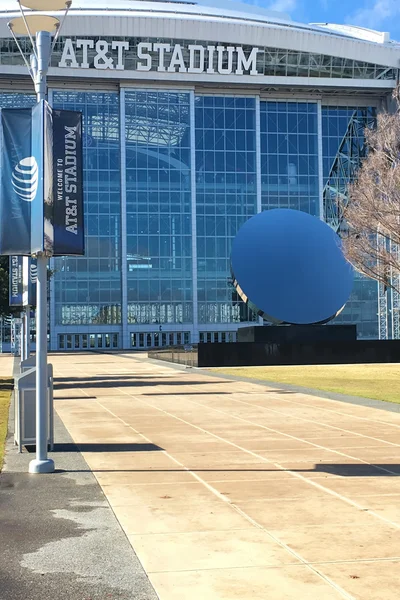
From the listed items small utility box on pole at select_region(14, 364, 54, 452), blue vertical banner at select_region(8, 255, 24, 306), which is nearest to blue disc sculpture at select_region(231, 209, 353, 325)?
blue vertical banner at select_region(8, 255, 24, 306)

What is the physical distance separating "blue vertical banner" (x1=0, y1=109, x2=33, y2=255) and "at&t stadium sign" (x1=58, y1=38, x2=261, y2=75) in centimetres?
7166

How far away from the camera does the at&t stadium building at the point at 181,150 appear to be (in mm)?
81500

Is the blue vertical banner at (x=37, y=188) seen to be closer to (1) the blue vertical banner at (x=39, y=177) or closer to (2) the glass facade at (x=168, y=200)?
(1) the blue vertical banner at (x=39, y=177)

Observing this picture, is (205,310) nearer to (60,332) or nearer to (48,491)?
(60,332)

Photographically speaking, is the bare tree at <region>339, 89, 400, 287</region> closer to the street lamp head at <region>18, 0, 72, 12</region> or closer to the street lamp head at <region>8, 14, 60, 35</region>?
the street lamp head at <region>8, 14, 60, 35</region>

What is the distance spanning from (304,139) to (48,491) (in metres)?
78.4

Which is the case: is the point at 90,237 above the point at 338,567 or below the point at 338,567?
above

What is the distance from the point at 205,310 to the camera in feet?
276

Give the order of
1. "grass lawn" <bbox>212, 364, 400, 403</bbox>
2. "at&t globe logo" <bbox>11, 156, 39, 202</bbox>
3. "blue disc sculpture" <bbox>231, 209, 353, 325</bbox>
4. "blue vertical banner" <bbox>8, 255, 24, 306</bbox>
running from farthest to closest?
"blue disc sculpture" <bbox>231, 209, 353, 325</bbox> → "blue vertical banner" <bbox>8, 255, 24, 306</bbox> → "grass lawn" <bbox>212, 364, 400, 403</bbox> → "at&t globe logo" <bbox>11, 156, 39, 202</bbox>

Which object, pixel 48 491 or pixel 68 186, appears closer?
pixel 48 491

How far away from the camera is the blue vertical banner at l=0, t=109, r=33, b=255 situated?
36.0 ft

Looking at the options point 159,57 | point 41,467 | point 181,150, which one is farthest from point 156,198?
point 41,467

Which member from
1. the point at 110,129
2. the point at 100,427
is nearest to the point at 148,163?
the point at 110,129

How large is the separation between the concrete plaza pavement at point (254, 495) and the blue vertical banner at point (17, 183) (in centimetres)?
316
